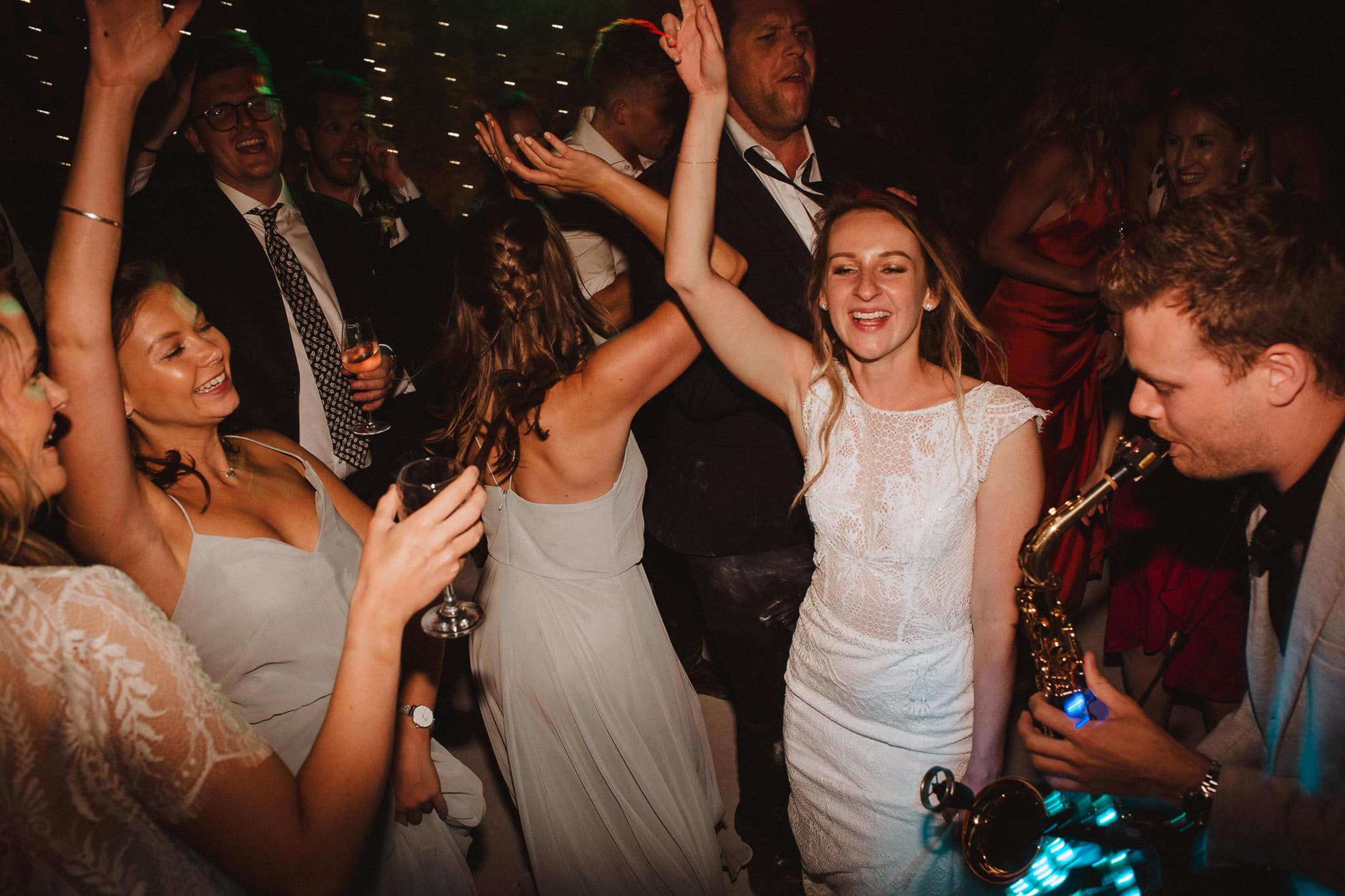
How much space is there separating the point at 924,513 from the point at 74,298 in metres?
1.76

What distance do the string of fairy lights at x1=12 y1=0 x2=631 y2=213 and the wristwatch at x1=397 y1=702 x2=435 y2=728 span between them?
4520 mm

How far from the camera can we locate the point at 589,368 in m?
2.17

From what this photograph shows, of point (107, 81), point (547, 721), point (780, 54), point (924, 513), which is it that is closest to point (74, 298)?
point (107, 81)

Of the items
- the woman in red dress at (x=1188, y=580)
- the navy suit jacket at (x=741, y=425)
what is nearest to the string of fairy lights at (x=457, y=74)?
the navy suit jacket at (x=741, y=425)

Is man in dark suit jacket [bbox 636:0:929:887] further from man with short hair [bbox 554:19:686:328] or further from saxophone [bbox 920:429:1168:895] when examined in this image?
man with short hair [bbox 554:19:686:328]

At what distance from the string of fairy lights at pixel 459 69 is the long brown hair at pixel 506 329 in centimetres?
357

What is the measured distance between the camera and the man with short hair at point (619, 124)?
3992 mm

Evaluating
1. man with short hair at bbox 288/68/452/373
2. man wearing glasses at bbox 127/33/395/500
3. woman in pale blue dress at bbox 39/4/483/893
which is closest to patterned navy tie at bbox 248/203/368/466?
man wearing glasses at bbox 127/33/395/500

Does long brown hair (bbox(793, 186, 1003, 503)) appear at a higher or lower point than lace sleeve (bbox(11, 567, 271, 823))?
higher

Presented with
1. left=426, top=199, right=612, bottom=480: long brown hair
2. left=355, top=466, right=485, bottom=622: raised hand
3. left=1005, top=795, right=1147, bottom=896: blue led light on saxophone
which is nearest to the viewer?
left=355, top=466, right=485, bottom=622: raised hand

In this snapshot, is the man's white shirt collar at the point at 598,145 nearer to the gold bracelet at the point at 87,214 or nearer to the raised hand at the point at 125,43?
the raised hand at the point at 125,43

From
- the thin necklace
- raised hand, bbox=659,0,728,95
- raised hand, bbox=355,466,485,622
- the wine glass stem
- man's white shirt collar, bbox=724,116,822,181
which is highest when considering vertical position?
raised hand, bbox=659,0,728,95

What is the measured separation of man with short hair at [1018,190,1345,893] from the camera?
136 centimetres

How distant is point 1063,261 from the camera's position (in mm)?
3549
